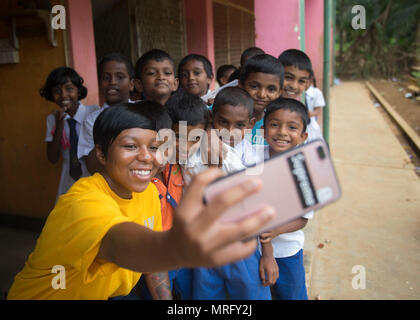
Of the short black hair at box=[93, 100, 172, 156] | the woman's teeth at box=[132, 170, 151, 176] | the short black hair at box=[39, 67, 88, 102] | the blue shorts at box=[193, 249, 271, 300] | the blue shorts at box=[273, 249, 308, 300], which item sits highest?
the short black hair at box=[39, 67, 88, 102]

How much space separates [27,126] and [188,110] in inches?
76.5

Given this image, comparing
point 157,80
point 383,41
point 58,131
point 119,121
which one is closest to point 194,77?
point 157,80

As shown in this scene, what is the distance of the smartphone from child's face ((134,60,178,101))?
1.86 m

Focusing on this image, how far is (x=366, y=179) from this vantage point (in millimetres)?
5129

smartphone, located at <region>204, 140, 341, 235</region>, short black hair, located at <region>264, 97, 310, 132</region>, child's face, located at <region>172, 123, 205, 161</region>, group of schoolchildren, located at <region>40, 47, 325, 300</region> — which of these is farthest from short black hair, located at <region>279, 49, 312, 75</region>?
smartphone, located at <region>204, 140, 341, 235</region>

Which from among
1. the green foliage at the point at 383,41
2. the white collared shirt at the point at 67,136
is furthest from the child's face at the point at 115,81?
the green foliage at the point at 383,41

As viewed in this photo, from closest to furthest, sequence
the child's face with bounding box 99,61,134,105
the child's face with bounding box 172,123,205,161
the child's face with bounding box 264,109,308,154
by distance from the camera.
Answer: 1. the child's face with bounding box 172,123,205,161
2. the child's face with bounding box 264,109,308,154
3. the child's face with bounding box 99,61,134,105

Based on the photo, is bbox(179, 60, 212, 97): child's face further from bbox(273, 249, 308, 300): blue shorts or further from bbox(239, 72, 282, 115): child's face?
bbox(273, 249, 308, 300): blue shorts

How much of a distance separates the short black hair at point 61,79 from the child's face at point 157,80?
0.48 meters

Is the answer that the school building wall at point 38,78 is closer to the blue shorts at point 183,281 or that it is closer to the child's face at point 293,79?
the child's face at point 293,79

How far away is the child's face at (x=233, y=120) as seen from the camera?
2.10m

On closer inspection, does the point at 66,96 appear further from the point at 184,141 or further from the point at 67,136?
the point at 184,141

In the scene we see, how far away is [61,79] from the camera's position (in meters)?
2.62

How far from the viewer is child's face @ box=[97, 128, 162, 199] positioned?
1.35 metres
